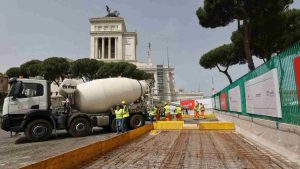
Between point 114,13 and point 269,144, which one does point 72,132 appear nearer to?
point 269,144

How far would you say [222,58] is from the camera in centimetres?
3847

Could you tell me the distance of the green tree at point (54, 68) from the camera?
52.4m

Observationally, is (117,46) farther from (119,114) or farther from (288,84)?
(288,84)

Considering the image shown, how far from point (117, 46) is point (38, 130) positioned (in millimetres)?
90169

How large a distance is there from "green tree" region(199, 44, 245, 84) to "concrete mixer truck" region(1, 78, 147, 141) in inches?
970

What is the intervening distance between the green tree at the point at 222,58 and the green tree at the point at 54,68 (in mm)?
28932

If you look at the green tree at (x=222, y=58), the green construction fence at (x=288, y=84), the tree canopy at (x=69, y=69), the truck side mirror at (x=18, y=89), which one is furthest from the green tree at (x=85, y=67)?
the green construction fence at (x=288, y=84)

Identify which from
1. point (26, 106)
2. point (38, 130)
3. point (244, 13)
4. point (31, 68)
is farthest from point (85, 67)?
point (38, 130)

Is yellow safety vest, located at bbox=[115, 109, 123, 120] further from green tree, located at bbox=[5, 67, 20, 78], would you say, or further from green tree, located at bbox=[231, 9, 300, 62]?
green tree, located at bbox=[5, 67, 20, 78]

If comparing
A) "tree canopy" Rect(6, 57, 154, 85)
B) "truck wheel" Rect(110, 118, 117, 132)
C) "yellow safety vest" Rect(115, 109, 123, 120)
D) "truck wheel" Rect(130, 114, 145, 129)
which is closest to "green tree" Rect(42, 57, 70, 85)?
"tree canopy" Rect(6, 57, 154, 85)

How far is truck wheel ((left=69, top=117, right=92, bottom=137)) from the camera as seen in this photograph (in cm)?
1225

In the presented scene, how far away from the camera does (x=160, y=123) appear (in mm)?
15336

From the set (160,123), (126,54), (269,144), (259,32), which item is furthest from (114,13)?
(269,144)

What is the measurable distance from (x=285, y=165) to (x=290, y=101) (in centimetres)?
164
